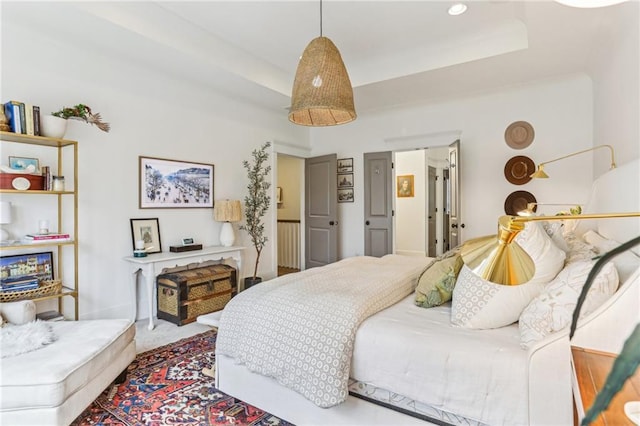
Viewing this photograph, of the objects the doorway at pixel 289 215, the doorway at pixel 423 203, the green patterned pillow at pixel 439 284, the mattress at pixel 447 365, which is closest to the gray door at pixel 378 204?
the doorway at pixel 289 215

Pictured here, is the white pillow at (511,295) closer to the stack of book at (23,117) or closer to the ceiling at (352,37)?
the ceiling at (352,37)

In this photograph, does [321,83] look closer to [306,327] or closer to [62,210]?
[306,327]

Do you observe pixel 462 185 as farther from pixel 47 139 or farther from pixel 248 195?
pixel 47 139

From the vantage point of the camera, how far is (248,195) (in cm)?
486

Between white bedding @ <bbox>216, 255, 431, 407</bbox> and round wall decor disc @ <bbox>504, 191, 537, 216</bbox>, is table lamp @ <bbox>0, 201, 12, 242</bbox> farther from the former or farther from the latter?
round wall decor disc @ <bbox>504, 191, 537, 216</bbox>

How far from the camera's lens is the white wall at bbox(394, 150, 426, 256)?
729 centimetres

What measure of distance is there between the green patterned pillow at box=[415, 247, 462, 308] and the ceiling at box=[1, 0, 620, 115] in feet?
6.76

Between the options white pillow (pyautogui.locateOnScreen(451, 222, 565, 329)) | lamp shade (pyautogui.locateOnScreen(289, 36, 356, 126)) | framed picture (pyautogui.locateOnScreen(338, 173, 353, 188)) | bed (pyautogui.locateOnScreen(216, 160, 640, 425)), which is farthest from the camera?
framed picture (pyautogui.locateOnScreen(338, 173, 353, 188))

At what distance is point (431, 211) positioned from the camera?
7410 mm

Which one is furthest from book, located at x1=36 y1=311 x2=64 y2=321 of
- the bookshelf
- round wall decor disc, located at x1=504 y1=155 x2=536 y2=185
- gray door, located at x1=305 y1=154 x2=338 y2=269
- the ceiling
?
round wall decor disc, located at x1=504 y1=155 x2=536 y2=185

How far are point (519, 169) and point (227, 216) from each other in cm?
371

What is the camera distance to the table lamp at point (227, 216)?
426cm

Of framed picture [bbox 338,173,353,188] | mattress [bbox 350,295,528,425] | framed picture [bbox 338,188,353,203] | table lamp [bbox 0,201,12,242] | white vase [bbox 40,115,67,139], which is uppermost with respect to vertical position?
white vase [bbox 40,115,67,139]

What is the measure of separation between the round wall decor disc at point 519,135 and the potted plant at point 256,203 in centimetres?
325
